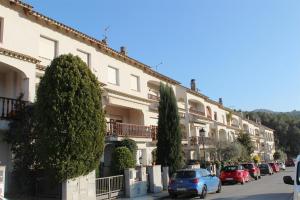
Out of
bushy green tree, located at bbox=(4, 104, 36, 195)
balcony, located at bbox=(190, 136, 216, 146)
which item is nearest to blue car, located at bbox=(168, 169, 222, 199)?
bushy green tree, located at bbox=(4, 104, 36, 195)

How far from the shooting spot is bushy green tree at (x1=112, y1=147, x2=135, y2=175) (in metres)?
23.1

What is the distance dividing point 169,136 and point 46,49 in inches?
425

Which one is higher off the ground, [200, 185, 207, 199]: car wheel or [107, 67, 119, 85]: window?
[107, 67, 119, 85]: window

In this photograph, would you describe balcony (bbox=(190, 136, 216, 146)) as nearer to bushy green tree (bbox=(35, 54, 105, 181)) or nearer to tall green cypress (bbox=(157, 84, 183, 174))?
tall green cypress (bbox=(157, 84, 183, 174))

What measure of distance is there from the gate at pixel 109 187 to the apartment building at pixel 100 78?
4.34 m

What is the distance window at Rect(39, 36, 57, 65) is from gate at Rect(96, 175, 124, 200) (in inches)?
314

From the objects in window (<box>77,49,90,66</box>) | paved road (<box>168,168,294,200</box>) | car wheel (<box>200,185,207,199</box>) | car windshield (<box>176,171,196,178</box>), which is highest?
window (<box>77,49,90,66</box>)

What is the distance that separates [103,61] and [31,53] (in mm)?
8142

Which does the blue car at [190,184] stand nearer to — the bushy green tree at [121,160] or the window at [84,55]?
the bushy green tree at [121,160]

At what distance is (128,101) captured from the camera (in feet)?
100

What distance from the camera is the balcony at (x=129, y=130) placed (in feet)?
88.3

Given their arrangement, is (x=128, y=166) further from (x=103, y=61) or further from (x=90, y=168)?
(x=103, y=61)

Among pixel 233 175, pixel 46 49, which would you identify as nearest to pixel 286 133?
pixel 233 175

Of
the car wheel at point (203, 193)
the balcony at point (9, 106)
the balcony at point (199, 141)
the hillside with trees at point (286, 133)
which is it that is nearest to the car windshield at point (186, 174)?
the car wheel at point (203, 193)
